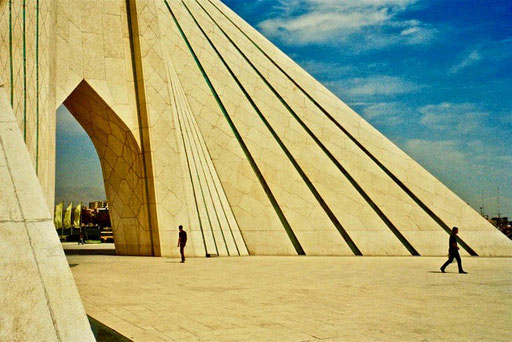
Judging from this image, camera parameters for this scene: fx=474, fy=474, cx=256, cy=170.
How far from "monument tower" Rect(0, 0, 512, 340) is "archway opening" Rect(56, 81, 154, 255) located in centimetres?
3

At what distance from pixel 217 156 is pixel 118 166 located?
2.38 m

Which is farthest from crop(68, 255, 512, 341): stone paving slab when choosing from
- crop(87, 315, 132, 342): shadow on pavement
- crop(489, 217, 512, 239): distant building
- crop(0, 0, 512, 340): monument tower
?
crop(489, 217, 512, 239): distant building

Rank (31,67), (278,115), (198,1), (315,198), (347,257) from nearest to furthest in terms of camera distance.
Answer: (31,67) < (347,257) < (315,198) < (278,115) < (198,1)

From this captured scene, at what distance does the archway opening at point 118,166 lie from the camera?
421 inches

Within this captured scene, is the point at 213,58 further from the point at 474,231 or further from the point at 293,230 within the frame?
the point at 474,231

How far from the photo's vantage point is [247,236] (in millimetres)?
10852

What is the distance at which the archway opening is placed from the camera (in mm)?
10688

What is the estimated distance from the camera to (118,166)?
11.4m

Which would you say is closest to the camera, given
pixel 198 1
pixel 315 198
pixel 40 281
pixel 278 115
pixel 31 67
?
pixel 40 281

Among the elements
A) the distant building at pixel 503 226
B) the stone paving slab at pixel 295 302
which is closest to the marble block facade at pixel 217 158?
the stone paving slab at pixel 295 302

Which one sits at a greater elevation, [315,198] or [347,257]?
[315,198]

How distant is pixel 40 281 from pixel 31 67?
572 cm

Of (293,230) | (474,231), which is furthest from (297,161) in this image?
(474,231)

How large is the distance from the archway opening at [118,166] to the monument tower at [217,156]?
3 centimetres
